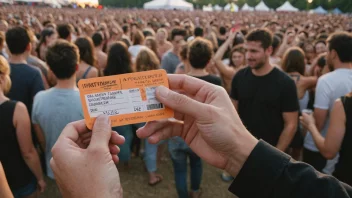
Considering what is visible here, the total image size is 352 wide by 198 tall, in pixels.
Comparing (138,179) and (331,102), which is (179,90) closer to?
(331,102)

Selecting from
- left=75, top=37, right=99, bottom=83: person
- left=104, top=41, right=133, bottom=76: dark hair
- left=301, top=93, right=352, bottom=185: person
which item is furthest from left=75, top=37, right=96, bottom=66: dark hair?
left=301, top=93, right=352, bottom=185: person

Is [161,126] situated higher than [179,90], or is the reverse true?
[179,90]

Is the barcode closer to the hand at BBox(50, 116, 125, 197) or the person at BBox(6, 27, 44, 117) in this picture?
the hand at BBox(50, 116, 125, 197)

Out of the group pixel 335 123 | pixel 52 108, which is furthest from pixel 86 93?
pixel 335 123

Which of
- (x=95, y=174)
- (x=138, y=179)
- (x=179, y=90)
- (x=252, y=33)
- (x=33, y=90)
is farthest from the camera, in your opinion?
(x=138, y=179)

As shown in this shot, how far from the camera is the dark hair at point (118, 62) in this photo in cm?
384

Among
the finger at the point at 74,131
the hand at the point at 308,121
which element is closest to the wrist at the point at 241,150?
the finger at the point at 74,131

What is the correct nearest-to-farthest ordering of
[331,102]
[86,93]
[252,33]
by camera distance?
[86,93], [331,102], [252,33]

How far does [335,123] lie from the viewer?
2.33 m

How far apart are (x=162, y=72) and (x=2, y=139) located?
1.87 meters

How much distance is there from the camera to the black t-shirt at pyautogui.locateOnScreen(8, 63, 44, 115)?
10.8 feet

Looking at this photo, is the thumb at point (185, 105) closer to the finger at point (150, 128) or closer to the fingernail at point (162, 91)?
the fingernail at point (162, 91)

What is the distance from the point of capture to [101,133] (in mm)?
1146

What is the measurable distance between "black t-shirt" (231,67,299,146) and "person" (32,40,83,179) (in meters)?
1.98
